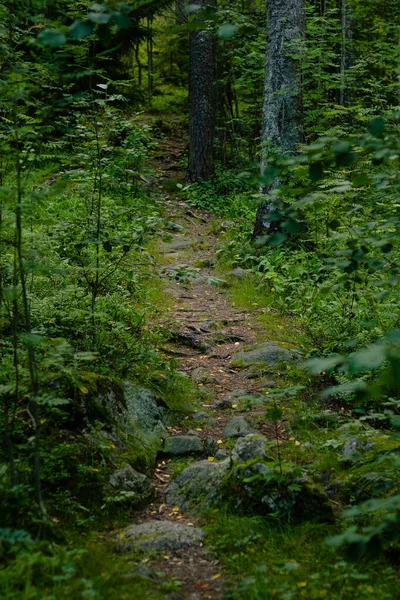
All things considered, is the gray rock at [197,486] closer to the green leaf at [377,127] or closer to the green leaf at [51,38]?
the green leaf at [377,127]

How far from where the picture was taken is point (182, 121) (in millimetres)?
19250

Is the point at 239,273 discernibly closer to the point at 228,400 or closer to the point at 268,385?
the point at 268,385

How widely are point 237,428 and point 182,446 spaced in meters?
0.52

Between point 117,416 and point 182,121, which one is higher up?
point 182,121

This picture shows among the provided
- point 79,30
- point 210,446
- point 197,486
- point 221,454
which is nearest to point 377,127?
point 79,30

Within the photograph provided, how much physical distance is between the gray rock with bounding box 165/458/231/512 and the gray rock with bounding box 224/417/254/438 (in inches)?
23.5

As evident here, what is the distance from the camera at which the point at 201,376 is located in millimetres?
5918

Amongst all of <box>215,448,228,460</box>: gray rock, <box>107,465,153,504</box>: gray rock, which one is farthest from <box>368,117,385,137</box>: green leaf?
<box>215,448,228,460</box>: gray rock

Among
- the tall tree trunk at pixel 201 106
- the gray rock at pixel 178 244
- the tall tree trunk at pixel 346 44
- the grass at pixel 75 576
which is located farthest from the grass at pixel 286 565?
the tall tree trunk at pixel 201 106

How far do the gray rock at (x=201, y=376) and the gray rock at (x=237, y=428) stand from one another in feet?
3.25

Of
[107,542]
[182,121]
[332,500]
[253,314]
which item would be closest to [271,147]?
[253,314]

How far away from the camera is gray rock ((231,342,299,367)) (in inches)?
237

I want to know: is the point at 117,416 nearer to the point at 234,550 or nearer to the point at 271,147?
the point at 234,550

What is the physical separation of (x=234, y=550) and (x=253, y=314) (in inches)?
183
